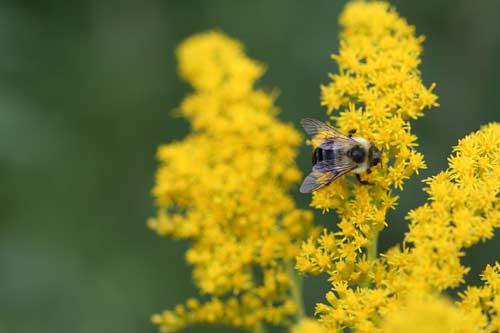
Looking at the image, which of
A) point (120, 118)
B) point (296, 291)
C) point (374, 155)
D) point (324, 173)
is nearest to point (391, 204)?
point (374, 155)

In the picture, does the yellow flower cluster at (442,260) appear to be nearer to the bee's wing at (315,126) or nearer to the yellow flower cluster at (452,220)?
the yellow flower cluster at (452,220)

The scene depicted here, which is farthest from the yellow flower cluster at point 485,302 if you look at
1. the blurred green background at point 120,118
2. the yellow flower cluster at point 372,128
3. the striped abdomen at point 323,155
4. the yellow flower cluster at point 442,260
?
the blurred green background at point 120,118

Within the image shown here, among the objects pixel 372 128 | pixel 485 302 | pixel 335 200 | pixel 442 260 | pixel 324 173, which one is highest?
pixel 372 128

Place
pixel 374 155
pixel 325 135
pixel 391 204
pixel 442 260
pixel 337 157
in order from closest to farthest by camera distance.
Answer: pixel 442 260
pixel 391 204
pixel 374 155
pixel 337 157
pixel 325 135

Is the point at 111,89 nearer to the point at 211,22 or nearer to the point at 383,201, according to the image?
the point at 211,22

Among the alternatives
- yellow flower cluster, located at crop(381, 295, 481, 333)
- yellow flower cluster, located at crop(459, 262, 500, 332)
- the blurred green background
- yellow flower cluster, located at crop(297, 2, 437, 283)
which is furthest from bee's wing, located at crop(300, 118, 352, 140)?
yellow flower cluster, located at crop(381, 295, 481, 333)

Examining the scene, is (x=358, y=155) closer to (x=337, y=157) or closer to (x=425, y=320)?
(x=337, y=157)

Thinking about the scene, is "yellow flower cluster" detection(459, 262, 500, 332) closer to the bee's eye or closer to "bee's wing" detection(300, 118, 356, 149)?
the bee's eye
